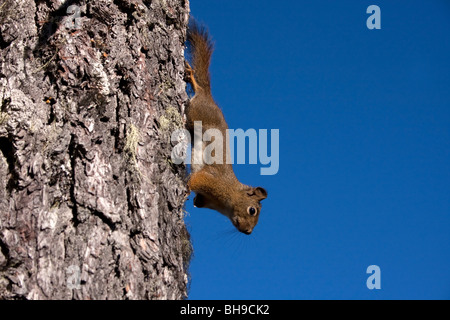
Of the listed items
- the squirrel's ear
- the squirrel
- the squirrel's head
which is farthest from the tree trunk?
the squirrel's ear

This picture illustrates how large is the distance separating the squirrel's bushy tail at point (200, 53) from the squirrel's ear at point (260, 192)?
1472mm

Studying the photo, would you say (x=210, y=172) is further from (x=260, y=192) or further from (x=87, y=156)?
(x=87, y=156)

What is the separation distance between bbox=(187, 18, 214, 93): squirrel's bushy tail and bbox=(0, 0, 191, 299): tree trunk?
6.51ft

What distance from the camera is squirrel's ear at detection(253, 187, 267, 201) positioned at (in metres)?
5.83

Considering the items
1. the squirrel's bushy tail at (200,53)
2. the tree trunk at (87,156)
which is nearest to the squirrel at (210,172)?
the squirrel's bushy tail at (200,53)

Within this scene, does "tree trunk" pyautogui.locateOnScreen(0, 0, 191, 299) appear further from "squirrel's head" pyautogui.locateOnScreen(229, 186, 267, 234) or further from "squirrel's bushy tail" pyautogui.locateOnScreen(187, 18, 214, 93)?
"squirrel's head" pyautogui.locateOnScreen(229, 186, 267, 234)

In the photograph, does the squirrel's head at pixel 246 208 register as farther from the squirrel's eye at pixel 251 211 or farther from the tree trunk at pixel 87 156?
the tree trunk at pixel 87 156

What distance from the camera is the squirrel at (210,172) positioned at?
481 centimetres

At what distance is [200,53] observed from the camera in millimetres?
4992

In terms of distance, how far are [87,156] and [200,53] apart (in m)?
2.82

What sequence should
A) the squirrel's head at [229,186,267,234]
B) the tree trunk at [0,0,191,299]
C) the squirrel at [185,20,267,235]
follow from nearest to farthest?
the tree trunk at [0,0,191,299] → the squirrel at [185,20,267,235] → the squirrel's head at [229,186,267,234]

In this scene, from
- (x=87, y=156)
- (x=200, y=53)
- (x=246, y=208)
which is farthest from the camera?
(x=246, y=208)

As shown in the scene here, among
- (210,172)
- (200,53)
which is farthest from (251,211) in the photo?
(200,53)
